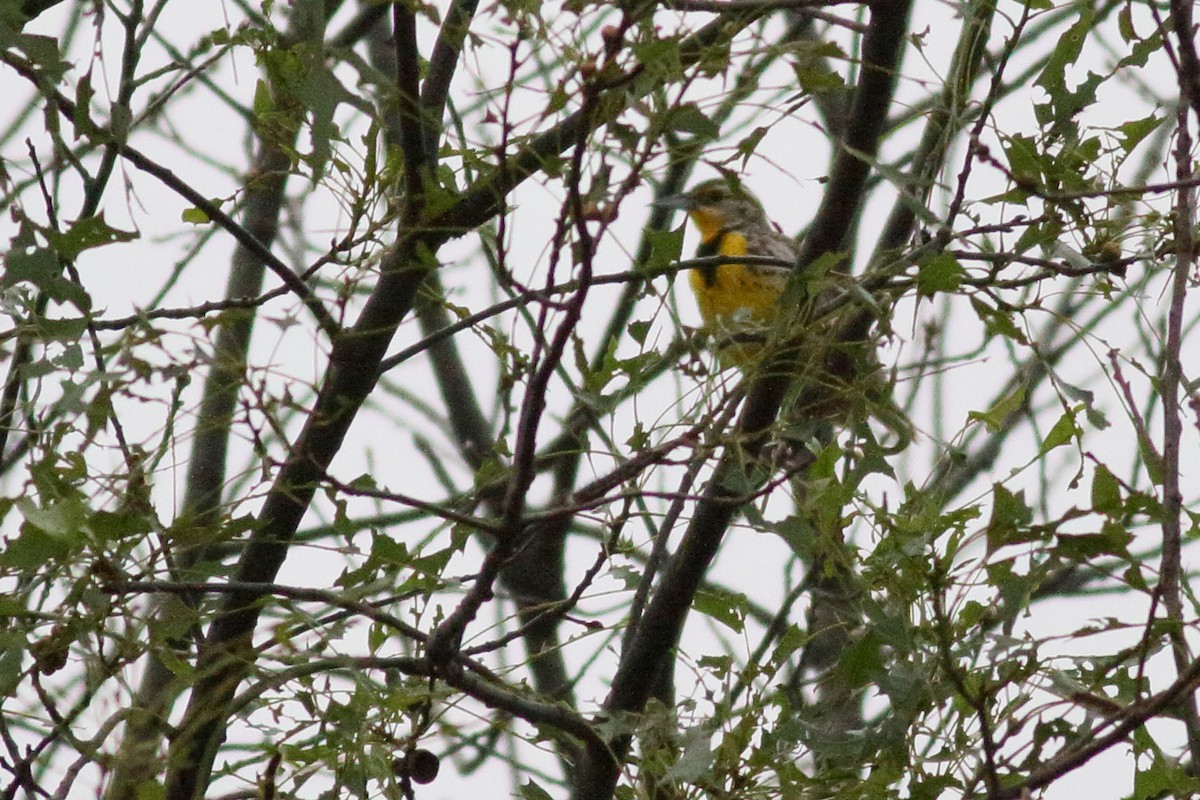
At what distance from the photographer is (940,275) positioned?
65.8 inches

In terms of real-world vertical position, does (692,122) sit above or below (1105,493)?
above

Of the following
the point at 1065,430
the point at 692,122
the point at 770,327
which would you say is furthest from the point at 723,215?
the point at 692,122

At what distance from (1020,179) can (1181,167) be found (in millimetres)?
458

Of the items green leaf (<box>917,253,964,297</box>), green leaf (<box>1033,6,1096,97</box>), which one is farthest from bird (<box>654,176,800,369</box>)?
green leaf (<box>917,253,964,297</box>)

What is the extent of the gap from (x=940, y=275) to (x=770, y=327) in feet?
0.58

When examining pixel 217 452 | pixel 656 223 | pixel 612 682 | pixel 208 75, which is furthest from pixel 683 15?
pixel 208 75

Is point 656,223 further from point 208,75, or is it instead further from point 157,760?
point 157,760

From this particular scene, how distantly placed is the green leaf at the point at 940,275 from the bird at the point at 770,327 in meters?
0.09

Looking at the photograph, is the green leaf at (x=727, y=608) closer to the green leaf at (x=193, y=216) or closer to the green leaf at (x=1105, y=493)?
the green leaf at (x=1105, y=493)

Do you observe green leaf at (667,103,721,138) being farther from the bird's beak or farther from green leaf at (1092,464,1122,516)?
the bird's beak

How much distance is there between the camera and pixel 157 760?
1.54 metres

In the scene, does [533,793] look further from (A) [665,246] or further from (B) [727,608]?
(A) [665,246]

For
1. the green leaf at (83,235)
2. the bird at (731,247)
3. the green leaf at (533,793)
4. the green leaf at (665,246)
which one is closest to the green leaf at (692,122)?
the green leaf at (665,246)

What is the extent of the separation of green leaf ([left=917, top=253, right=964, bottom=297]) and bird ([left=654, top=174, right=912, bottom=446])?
9 centimetres
